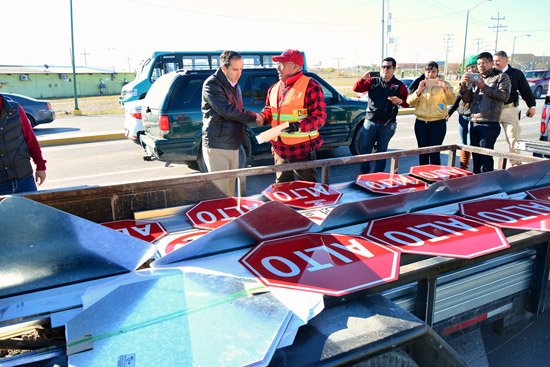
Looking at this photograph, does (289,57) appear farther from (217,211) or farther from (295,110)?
(217,211)

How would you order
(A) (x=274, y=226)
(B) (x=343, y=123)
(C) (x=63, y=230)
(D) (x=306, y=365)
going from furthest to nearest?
(B) (x=343, y=123)
(A) (x=274, y=226)
(C) (x=63, y=230)
(D) (x=306, y=365)

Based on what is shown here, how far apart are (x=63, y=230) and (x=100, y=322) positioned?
0.56 meters

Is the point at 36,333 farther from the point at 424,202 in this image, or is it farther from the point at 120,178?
the point at 120,178

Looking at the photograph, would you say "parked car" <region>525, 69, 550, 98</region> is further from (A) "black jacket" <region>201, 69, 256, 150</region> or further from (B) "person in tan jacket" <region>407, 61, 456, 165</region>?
(A) "black jacket" <region>201, 69, 256, 150</region>

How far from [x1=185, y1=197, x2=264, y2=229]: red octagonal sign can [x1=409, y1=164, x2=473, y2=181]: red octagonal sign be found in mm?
1648

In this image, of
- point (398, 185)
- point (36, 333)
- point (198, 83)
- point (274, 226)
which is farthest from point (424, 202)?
point (198, 83)

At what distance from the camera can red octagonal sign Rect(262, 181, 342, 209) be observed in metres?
3.09

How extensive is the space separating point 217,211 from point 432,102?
4.05 meters

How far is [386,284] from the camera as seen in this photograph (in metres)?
1.79

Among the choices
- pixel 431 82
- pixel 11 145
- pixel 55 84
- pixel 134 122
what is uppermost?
pixel 55 84

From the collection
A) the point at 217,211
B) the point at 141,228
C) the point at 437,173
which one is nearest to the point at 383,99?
the point at 437,173

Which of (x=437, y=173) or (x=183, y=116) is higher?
(x=183, y=116)

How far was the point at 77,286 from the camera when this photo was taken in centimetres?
186

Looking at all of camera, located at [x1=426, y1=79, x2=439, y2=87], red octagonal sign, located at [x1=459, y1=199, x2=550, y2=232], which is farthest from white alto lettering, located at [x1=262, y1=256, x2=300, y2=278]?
camera, located at [x1=426, y1=79, x2=439, y2=87]
